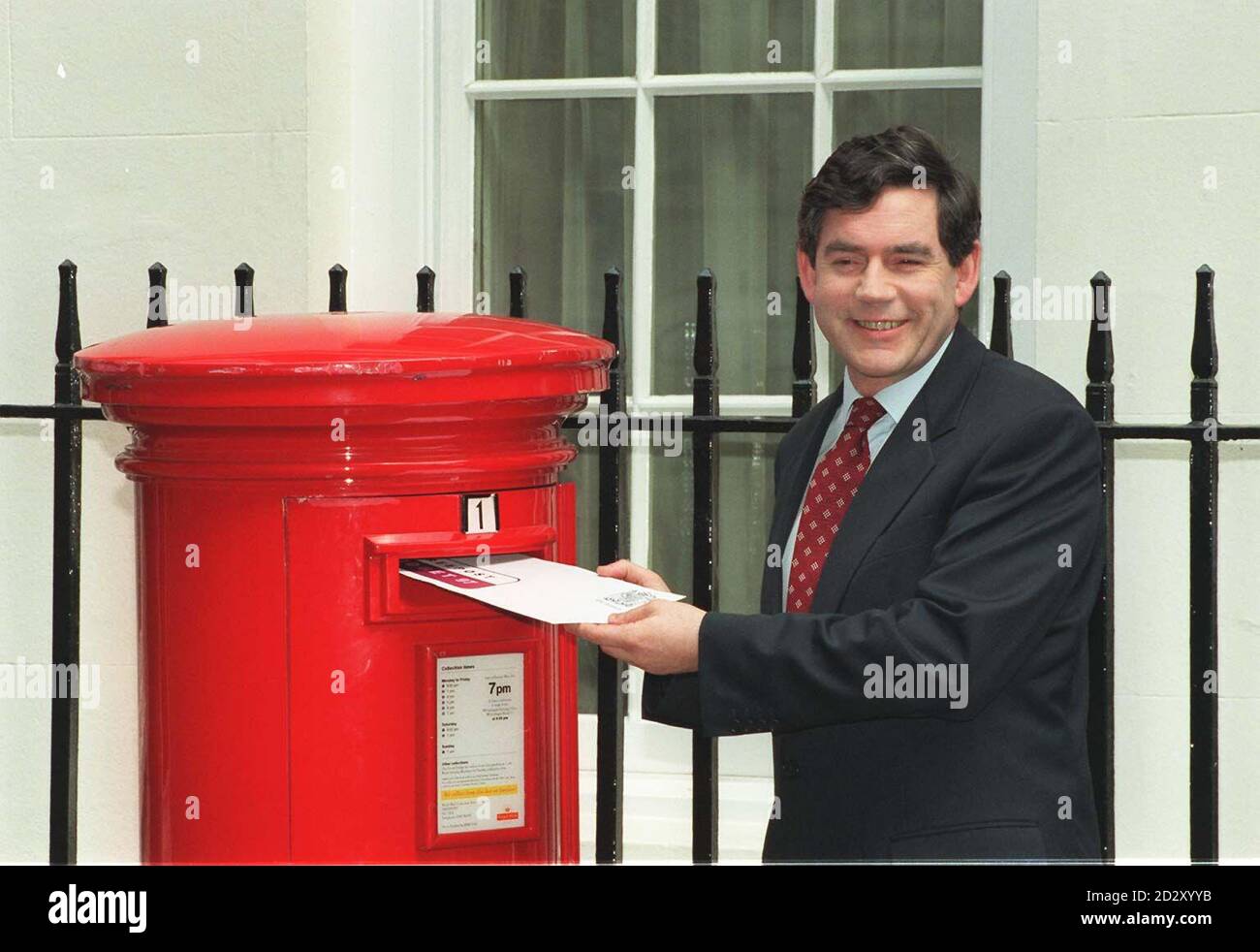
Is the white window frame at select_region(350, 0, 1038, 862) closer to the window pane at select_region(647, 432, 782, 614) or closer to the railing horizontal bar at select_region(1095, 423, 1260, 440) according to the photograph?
the window pane at select_region(647, 432, 782, 614)

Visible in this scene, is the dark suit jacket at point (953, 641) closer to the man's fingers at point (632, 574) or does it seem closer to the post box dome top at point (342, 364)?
the man's fingers at point (632, 574)

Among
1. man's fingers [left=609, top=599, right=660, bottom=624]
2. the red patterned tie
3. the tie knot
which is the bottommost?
man's fingers [left=609, top=599, right=660, bottom=624]

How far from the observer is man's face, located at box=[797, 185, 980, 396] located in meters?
2.19

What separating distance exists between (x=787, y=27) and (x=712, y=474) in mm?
1178

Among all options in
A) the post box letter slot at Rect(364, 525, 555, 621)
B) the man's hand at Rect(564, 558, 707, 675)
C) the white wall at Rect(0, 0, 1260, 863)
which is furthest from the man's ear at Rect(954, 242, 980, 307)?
the white wall at Rect(0, 0, 1260, 863)

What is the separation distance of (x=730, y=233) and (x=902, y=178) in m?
1.48

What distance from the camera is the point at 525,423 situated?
2238mm

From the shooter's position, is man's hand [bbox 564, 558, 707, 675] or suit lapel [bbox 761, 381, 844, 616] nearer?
man's hand [bbox 564, 558, 707, 675]

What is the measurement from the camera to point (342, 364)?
2.05 metres

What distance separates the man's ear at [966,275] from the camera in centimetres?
227

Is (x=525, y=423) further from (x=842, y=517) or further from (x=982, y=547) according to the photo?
(x=982, y=547)

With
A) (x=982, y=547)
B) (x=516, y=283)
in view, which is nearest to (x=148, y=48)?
(x=516, y=283)

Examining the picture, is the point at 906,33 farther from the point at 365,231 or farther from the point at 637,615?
the point at 637,615

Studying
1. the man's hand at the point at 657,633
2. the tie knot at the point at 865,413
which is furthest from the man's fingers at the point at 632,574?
the tie knot at the point at 865,413
